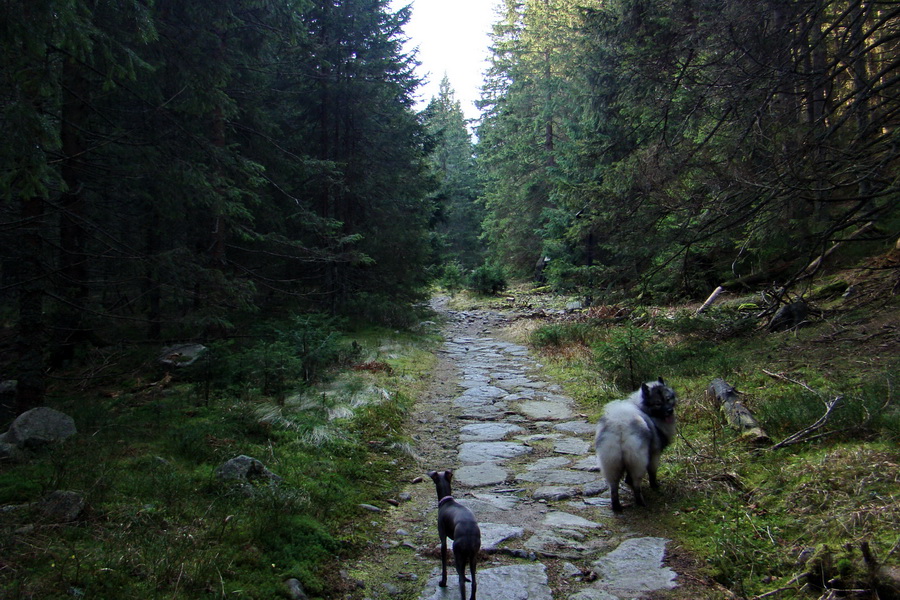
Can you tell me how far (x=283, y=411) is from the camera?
6883 millimetres

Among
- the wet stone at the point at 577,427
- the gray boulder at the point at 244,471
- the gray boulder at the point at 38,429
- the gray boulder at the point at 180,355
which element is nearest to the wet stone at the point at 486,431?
the wet stone at the point at 577,427

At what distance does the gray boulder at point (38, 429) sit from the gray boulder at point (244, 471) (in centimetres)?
209

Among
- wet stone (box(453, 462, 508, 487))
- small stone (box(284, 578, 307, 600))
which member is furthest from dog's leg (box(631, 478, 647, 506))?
small stone (box(284, 578, 307, 600))

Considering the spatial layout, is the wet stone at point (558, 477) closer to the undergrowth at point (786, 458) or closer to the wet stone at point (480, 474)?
the wet stone at point (480, 474)

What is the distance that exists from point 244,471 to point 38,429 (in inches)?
98.5

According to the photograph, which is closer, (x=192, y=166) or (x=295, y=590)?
(x=295, y=590)

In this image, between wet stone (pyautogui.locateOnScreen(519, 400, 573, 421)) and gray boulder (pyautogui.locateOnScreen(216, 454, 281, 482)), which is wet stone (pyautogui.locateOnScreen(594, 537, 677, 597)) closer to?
gray boulder (pyautogui.locateOnScreen(216, 454, 281, 482))

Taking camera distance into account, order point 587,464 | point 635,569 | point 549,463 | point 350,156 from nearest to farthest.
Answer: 1. point 635,569
2. point 587,464
3. point 549,463
4. point 350,156

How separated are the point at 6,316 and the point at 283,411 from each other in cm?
622

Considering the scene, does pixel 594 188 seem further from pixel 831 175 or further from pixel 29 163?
pixel 29 163

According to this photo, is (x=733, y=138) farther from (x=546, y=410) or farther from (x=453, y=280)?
(x=453, y=280)

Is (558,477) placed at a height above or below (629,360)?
below

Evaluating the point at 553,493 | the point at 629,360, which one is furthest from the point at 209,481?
the point at 629,360

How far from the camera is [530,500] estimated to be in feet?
17.0
